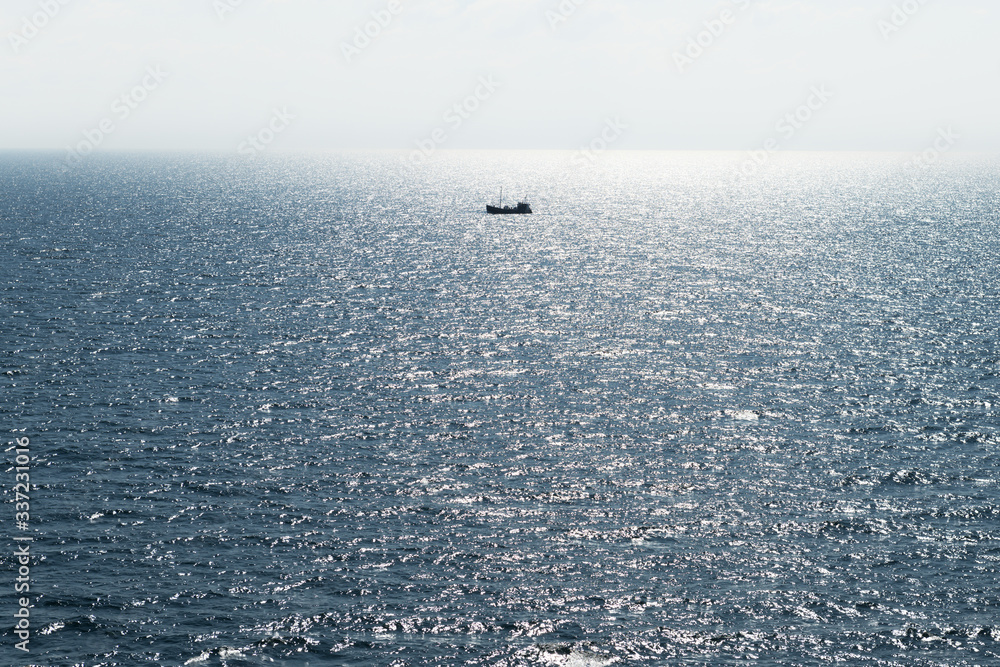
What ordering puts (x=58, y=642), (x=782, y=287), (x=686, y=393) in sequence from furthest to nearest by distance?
(x=782, y=287)
(x=686, y=393)
(x=58, y=642)

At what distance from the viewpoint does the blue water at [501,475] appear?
38094 millimetres

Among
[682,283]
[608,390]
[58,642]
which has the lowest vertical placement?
[58,642]

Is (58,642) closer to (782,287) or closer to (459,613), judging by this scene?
(459,613)

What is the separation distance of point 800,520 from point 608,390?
1043 inches

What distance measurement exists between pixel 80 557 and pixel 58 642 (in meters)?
7.73

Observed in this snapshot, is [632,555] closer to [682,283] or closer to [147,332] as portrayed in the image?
[147,332]

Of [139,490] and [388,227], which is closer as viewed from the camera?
[139,490]

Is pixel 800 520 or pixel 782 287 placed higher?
pixel 782 287

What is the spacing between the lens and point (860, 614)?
39594 millimetres

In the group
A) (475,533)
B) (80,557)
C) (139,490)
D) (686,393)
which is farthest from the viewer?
(686,393)

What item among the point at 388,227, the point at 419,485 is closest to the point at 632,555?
the point at 419,485

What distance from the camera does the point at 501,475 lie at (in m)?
54.9

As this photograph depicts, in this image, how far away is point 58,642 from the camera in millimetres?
36156

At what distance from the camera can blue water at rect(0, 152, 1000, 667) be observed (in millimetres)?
38094
